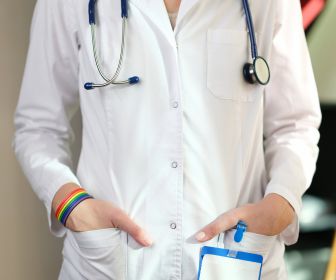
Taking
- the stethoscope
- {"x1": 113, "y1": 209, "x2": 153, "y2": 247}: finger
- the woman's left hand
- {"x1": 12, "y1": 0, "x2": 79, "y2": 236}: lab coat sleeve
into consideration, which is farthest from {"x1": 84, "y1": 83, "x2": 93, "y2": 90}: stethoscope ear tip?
the woman's left hand


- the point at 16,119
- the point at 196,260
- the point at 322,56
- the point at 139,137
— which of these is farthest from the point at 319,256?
the point at 16,119

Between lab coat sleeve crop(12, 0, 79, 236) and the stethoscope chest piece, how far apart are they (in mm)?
401

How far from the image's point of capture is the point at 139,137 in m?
1.02

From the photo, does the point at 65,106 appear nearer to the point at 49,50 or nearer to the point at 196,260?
the point at 49,50

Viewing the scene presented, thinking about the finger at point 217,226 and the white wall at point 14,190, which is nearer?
the finger at point 217,226

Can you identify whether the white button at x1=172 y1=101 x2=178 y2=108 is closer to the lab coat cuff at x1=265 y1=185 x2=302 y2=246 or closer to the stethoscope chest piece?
the stethoscope chest piece

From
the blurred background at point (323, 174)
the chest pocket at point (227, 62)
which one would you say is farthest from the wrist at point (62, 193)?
the blurred background at point (323, 174)

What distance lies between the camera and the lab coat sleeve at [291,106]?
1.10m

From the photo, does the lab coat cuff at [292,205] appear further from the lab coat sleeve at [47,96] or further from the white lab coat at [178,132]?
the lab coat sleeve at [47,96]

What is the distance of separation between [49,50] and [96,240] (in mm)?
459

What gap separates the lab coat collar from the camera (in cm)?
101

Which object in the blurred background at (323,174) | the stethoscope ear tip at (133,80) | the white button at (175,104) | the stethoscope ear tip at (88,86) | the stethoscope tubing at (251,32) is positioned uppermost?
the stethoscope tubing at (251,32)

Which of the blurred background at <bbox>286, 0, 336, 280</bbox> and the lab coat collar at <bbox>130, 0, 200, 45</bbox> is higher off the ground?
the lab coat collar at <bbox>130, 0, 200, 45</bbox>

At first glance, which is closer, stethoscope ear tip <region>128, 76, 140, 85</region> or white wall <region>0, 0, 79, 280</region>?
stethoscope ear tip <region>128, 76, 140, 85</region>
